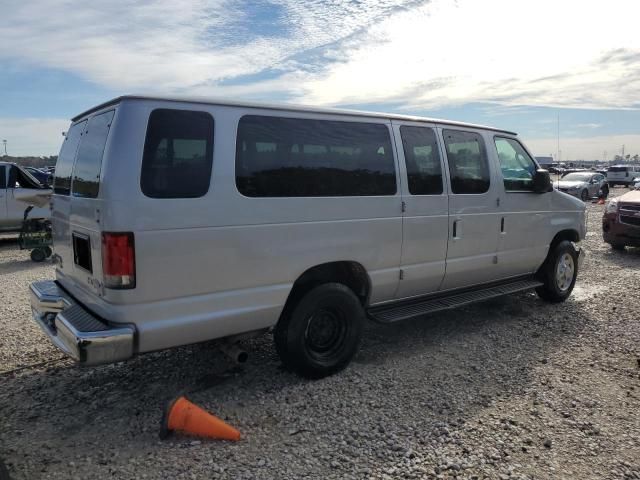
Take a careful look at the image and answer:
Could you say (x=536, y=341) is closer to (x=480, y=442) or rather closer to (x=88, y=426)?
(x=480, y=442)

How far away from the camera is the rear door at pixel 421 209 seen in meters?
4.74

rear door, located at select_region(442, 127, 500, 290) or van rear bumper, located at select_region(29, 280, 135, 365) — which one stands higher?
rear door, located at select_region(442, 127, 500, 290)

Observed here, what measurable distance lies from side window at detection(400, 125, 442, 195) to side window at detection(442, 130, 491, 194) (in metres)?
0.21

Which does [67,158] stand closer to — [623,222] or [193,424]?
[193,424]

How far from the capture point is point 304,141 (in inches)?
161

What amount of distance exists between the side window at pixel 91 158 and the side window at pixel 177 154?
356 millimetres

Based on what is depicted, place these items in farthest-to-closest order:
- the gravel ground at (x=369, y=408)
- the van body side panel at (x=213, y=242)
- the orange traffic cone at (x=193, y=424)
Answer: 1. the orange traffic cone at (x=193, y=424)
2. the van body side panel at (x=213, y=242)
3. the gravel ground at (x=369, y=408)

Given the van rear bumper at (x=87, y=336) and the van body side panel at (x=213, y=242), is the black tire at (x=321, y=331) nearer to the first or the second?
the van body side panel at (x=213, y=242)

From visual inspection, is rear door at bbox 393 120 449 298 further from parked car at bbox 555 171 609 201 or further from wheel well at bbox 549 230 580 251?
parked car at bbox 555 171 609 201

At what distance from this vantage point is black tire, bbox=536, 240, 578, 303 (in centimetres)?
650

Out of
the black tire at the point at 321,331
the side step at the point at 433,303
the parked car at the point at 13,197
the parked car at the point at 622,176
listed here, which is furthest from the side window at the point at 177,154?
the parked car at the point at 622,176

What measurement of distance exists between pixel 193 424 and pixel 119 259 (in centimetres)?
120

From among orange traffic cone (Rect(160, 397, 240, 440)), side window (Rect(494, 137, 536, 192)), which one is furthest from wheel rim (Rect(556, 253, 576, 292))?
orange traffic cone (Rect(160, 397, 240, 440))

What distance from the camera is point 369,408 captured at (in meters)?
3.85
